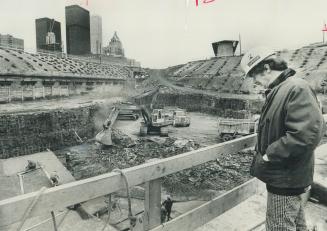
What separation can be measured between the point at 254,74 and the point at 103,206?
8328 mm

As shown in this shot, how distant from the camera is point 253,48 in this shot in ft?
7.24

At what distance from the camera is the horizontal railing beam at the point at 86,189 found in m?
1.38

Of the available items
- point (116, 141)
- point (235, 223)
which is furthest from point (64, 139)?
point (235, 223)

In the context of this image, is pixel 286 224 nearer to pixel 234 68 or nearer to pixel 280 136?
pixel 280 136

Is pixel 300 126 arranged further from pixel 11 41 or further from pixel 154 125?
pixel 11 41

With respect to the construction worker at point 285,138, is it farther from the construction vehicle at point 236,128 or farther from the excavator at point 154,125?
the excavator at point 154,125

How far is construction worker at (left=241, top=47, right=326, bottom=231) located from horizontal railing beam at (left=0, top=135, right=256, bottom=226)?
605 mm

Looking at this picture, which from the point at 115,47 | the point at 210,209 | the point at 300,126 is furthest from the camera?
the point at 115,47

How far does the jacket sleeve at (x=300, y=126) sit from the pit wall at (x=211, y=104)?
1009 inches

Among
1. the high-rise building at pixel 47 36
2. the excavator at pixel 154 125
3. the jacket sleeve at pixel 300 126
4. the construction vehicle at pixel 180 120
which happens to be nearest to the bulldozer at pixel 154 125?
the excavator at pixel 154 125

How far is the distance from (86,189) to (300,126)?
131cm

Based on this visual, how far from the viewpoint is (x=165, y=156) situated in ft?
53.8

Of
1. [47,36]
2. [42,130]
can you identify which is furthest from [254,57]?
[47,36]

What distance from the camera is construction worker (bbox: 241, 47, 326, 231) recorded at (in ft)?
5.41
